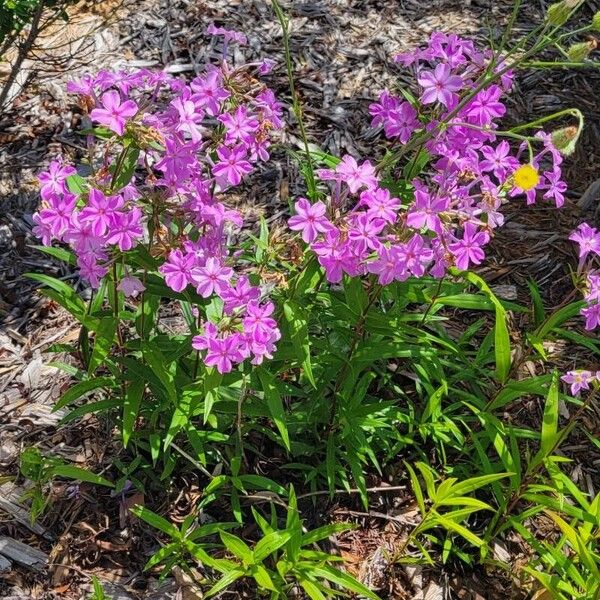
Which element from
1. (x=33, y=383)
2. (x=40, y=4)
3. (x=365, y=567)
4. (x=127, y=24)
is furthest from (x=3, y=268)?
(x=365, y=567)

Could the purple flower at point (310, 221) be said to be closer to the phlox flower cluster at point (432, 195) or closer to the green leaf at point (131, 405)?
the phlox flower cluster at point (432, 195)

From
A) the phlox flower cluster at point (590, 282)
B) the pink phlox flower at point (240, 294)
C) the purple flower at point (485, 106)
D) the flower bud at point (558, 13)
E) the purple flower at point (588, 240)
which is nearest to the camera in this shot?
the flower bud at point (558, 13)

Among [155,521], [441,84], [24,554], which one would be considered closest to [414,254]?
[441,84]

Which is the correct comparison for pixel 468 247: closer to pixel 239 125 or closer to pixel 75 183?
pixel 239 125

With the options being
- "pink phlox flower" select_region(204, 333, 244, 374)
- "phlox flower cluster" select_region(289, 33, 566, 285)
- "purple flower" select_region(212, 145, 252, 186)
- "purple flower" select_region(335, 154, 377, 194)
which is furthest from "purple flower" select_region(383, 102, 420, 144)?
"pink phlox flower" select_region(204, 333, 244, 374)

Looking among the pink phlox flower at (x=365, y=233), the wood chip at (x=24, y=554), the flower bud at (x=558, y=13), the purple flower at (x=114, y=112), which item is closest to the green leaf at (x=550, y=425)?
the pink phlox flower at (x=365, y=233)

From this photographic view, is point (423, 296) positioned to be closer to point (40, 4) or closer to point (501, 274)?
point (501, 274)
